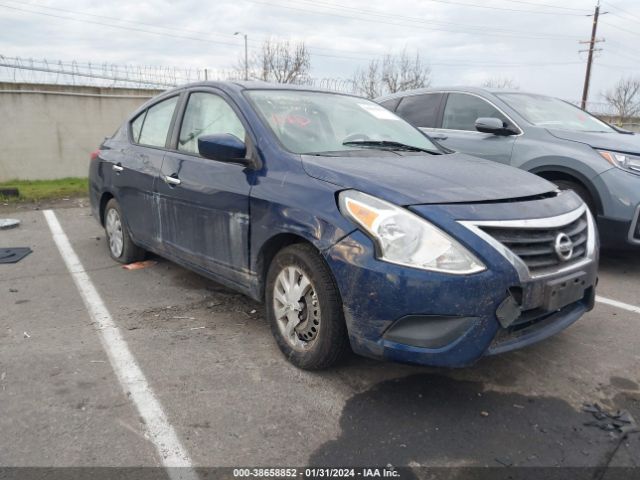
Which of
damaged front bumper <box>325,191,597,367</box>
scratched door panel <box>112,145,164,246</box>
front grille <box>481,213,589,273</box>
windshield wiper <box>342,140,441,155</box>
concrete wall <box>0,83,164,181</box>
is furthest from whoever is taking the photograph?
concrete wall <box>0,83,164,181</box>

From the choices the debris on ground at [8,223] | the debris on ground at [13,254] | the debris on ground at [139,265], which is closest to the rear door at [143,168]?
the debris on ground at [139,265]

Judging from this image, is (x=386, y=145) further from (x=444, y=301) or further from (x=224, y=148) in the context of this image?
(x=444, y=301)

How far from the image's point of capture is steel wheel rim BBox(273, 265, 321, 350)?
9.25 ft

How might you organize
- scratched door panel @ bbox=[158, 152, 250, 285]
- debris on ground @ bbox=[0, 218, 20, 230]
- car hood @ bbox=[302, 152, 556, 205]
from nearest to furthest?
car hood @ bbox=[302, 152, 556, 205], scratched door panel @ bbox=[158, 152, 250, 285], debris on ground @ bbox=[0, 218, 20, 230]

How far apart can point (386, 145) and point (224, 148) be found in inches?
44.1

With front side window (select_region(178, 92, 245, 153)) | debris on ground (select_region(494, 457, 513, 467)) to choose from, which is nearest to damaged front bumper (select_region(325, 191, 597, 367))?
debris on ground (select_region(494, 457, 513, 467))

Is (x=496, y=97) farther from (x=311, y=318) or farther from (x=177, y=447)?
(x=177, y=447)

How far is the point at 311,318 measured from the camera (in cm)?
284

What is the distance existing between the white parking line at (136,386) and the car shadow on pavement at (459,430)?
600 millimetres

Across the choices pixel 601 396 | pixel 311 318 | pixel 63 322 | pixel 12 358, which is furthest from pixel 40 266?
pixel 601 396

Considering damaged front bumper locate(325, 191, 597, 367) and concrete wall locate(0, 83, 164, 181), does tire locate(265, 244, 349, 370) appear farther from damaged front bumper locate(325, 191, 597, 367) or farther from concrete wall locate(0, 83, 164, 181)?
concrete wall locate(0, 83, 164, 181)

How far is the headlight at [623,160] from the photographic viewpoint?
15.2ft

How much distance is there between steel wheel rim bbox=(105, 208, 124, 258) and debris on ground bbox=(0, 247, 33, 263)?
3.22ft

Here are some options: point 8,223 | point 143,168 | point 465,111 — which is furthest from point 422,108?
point 8,223
